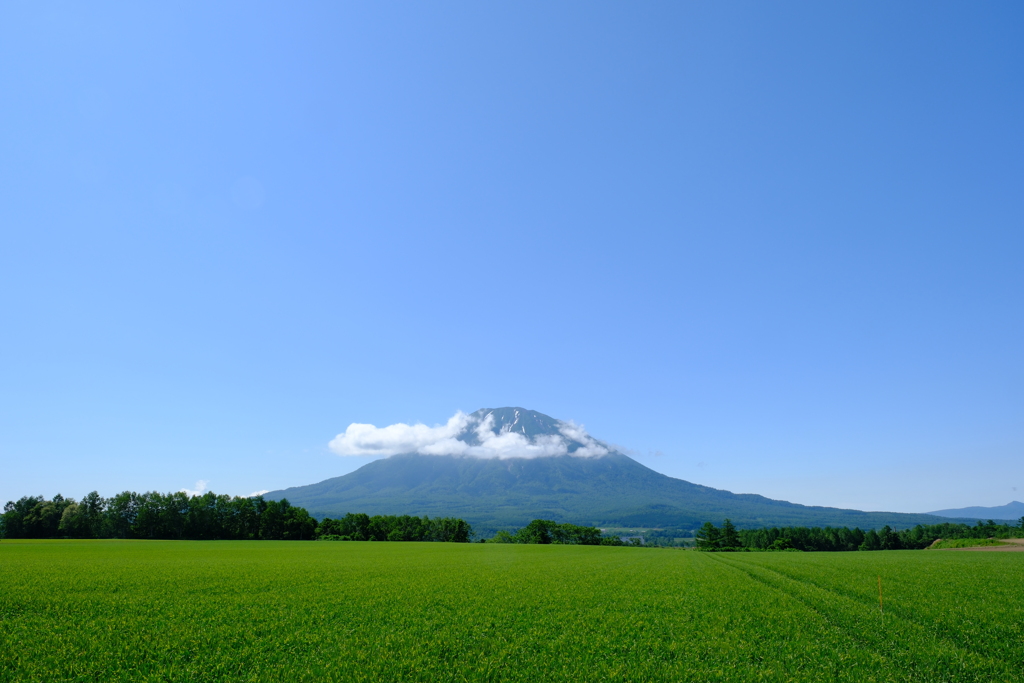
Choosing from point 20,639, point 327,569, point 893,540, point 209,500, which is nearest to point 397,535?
point 209,500

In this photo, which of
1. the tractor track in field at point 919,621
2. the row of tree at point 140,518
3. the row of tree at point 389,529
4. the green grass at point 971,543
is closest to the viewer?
the tractor track in field at point 919,621

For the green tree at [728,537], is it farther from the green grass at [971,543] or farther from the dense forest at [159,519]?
the dense forest at [159,519]

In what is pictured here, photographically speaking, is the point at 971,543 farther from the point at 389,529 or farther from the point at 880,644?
the point at 389,529

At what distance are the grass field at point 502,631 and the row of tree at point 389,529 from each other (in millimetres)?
105407

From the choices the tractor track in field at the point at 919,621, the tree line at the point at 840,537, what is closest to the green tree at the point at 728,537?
the tree line at the point at 840,537

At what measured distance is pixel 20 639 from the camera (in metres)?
13.5

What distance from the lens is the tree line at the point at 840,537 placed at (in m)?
124

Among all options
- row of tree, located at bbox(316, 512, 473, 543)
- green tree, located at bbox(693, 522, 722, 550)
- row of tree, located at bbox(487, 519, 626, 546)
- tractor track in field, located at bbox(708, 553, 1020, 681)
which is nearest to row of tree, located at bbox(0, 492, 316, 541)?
row of tree, located at bbox(316, 512, 473, 543)

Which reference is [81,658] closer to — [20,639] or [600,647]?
[20,639]

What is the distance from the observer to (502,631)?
15.2 m

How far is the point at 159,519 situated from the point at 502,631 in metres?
119

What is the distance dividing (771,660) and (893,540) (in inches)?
6427

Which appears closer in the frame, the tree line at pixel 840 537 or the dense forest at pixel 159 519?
the dense forest at pixel 159 519

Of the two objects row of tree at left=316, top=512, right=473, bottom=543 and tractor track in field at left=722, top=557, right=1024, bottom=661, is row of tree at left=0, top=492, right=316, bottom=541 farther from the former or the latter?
tractor track in field at left=722, top=557, right=1024, bottom=661
